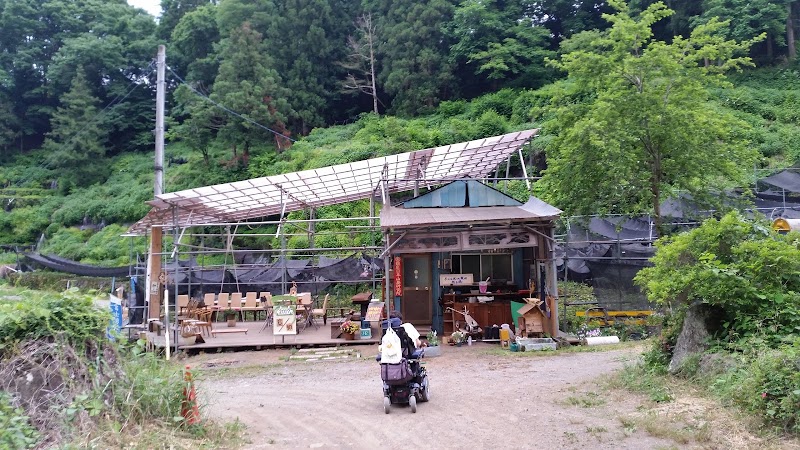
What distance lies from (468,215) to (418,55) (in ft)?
66.8

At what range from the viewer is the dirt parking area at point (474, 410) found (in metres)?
5.55

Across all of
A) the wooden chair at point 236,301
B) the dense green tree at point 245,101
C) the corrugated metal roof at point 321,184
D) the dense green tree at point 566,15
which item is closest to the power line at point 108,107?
the dense green tree at point 245,101

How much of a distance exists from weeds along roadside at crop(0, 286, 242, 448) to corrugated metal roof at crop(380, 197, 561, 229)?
6.49 metres

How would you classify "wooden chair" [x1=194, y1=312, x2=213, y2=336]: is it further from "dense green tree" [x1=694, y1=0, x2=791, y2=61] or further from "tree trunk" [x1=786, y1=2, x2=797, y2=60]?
"tree trunk" [x1=786, y1=2, x2=797, y2=60]

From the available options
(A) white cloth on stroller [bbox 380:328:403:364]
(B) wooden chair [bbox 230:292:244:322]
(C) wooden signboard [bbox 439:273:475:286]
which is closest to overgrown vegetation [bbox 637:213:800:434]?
(A) white cloth on stroller [bbox 380:328:403:364]

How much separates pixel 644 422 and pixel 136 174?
35005 millimetres

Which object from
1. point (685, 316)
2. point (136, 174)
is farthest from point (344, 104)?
point (685, 316)

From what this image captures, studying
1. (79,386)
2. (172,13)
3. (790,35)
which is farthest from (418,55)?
(79,386)

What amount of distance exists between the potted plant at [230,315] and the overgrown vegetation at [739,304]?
1102 centimetres

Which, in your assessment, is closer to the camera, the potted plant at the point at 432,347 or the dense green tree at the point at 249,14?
the potted plant at the point at 432,347

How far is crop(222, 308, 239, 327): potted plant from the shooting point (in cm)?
1572

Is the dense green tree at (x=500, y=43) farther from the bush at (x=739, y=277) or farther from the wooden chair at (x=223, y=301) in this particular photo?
the bush at (x=739, y=277)

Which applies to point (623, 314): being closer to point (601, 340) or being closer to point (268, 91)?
point (601, 340)

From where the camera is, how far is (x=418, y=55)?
30.7 m
